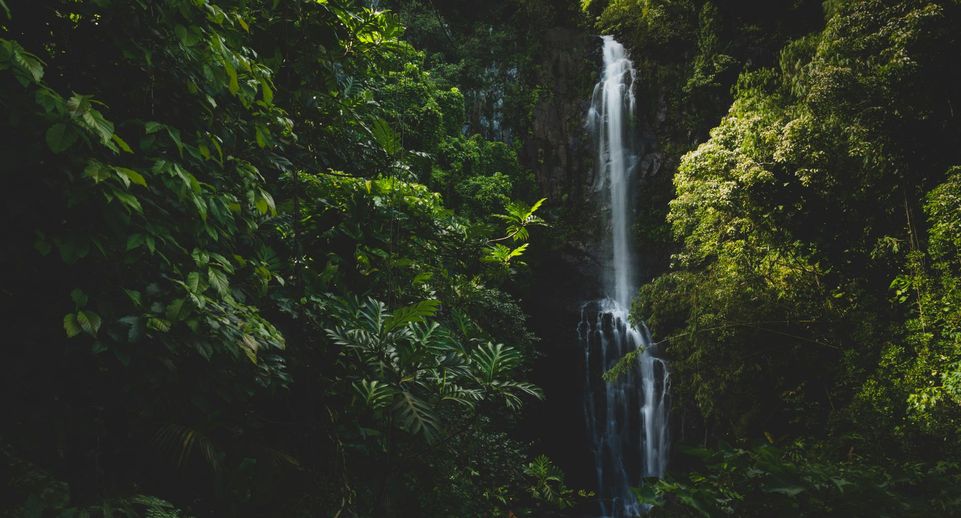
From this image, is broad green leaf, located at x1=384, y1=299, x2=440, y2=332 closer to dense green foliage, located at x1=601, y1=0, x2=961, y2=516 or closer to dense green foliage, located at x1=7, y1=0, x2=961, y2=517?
dense green foliage, located at x1=7, y1=0, x2=961, y2=517

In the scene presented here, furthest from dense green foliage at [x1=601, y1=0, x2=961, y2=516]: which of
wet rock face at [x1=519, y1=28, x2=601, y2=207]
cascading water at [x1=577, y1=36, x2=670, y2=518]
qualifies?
wet rock face at [x1=519, y1=28, x2=601, y2=207]

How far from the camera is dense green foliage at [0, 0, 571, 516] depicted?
65.8 inches

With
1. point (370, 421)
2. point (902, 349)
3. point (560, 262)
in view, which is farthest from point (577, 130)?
point (370, 421)

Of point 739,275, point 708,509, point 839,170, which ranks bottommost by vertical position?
point 708,509

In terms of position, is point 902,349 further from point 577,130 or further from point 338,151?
point 577,130

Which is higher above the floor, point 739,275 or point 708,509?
point 739,275

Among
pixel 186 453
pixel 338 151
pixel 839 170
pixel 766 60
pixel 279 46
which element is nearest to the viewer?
pixel 186 453

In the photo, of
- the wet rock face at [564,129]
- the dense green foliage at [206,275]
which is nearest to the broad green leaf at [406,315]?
the dense green foliage at [206,275]

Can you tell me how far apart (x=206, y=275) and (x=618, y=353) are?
40.1ft

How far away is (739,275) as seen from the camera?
808 centimetres

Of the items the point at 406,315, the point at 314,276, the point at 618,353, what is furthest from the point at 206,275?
the point at 618,353

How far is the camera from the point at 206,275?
1.99m

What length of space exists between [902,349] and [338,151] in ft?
23.0

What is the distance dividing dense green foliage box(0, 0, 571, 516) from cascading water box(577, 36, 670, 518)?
858 centimetres
